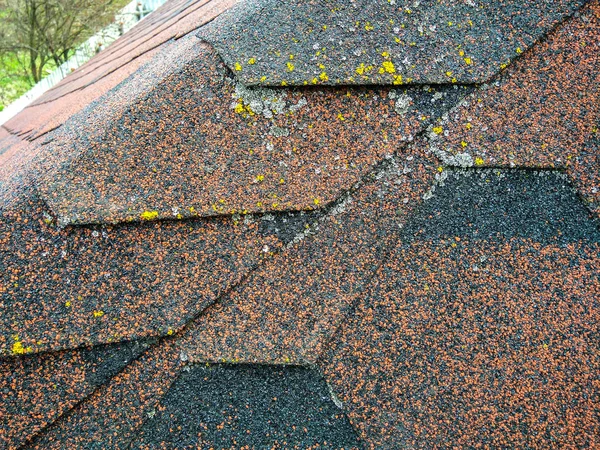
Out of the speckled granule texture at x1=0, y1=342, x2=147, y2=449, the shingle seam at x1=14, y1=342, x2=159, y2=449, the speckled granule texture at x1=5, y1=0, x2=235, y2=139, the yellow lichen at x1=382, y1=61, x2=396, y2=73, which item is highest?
the speckled granule texture at x1=5, y1=0, x2=235, y2=139

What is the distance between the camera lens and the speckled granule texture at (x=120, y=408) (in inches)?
39.5

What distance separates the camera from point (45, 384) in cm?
99

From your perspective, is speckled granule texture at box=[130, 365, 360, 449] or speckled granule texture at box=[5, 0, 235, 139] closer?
speckled granule texture at box=[130, 365, 360, 449]

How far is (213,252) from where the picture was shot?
1072 millimetres

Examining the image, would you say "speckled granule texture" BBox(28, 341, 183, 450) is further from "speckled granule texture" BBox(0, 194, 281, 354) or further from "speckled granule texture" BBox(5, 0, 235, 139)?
"speckled granule texture" BBox(5, 0, 235, 139)

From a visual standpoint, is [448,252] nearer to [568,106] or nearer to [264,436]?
[568,106]

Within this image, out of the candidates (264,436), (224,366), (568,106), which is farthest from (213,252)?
(568,106)

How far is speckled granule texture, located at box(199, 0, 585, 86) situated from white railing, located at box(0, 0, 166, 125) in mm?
4406

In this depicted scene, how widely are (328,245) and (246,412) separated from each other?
45 cm

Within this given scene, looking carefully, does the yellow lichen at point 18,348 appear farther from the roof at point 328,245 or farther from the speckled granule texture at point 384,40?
the speckled granule texture at point 384,40

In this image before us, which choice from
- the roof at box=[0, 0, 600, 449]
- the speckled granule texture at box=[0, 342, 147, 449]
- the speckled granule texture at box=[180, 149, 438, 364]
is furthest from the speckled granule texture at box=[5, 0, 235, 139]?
the speckled granule texture at box=[0, 342, 147, 449]

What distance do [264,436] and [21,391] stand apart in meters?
0.56

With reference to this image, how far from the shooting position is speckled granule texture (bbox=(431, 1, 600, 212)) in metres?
1.10

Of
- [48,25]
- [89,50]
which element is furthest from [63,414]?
[48,25]
